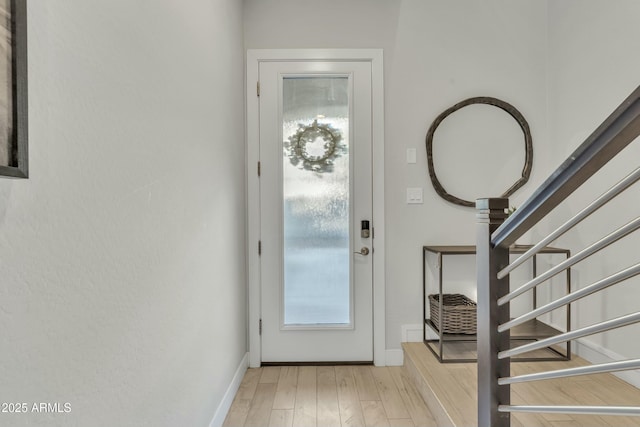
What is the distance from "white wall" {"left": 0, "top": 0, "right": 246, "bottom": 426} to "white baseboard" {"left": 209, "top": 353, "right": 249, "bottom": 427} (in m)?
0.11

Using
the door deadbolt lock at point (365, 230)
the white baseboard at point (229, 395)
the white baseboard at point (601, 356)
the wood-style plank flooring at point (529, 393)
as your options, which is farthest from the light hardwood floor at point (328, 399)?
the white baseboard at point (601, 356)

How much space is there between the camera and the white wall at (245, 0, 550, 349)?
2668mm

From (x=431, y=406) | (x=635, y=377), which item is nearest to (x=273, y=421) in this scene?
(x=431, y=406)

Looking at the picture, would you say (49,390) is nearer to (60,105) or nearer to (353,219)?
(60,105)

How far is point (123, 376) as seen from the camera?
1.01 metres

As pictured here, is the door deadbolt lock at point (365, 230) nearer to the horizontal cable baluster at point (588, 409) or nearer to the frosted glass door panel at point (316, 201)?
the frosted glass door panel at point (316, 201)

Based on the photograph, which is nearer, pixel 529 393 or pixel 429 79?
pixel 529 393

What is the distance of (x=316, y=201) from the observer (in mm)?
2680

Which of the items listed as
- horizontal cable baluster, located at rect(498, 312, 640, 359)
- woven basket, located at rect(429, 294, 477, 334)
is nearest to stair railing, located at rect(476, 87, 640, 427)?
horizontal cable baluster, located at rect(498, 312, 640, 359)

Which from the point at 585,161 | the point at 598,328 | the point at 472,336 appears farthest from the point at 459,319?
the point at 585,161

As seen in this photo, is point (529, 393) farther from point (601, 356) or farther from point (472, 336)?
point (601, 356)

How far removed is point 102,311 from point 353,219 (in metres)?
1.94

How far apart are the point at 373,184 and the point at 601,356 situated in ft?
5.85

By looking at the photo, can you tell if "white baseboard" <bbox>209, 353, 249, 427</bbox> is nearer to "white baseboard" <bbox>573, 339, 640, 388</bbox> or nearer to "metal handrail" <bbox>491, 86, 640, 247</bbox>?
"metal handrail" <bbox>491, 86, 640, 247</bbox>
